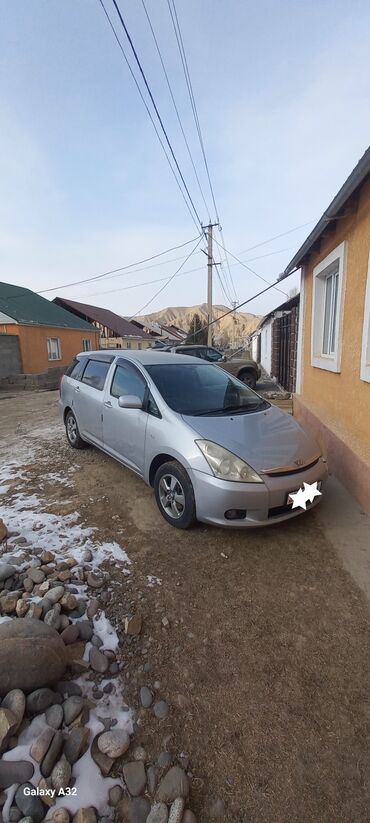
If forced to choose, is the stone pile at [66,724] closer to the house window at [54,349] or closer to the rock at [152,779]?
the rock at [152,779]

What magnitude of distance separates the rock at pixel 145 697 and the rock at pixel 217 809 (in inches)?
17.5

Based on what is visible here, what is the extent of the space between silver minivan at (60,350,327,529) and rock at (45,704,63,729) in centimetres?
151

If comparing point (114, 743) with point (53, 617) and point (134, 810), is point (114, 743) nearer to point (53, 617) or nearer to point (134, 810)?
point (134, 810)

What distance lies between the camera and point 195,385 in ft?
12.6

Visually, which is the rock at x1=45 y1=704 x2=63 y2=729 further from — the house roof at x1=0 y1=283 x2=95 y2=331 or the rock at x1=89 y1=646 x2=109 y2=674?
the house roof at x1=0 y1=283 x2=95 y2=331

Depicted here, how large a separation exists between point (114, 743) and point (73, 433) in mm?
4183

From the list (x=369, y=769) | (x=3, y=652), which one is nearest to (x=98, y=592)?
(x=3, y=652)

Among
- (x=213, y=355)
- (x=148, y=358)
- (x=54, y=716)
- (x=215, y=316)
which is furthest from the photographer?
(x=215, y=316)

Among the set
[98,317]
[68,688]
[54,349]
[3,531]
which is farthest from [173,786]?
[98,317]

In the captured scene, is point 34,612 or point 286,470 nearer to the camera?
point 34,612

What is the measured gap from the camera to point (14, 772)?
1.34 meters

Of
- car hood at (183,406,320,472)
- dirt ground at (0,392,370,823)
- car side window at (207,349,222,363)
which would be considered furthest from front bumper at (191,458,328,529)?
car side window at (207,349,222,363)

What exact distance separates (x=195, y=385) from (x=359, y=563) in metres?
2.21

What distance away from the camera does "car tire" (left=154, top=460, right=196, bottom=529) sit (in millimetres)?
2898
